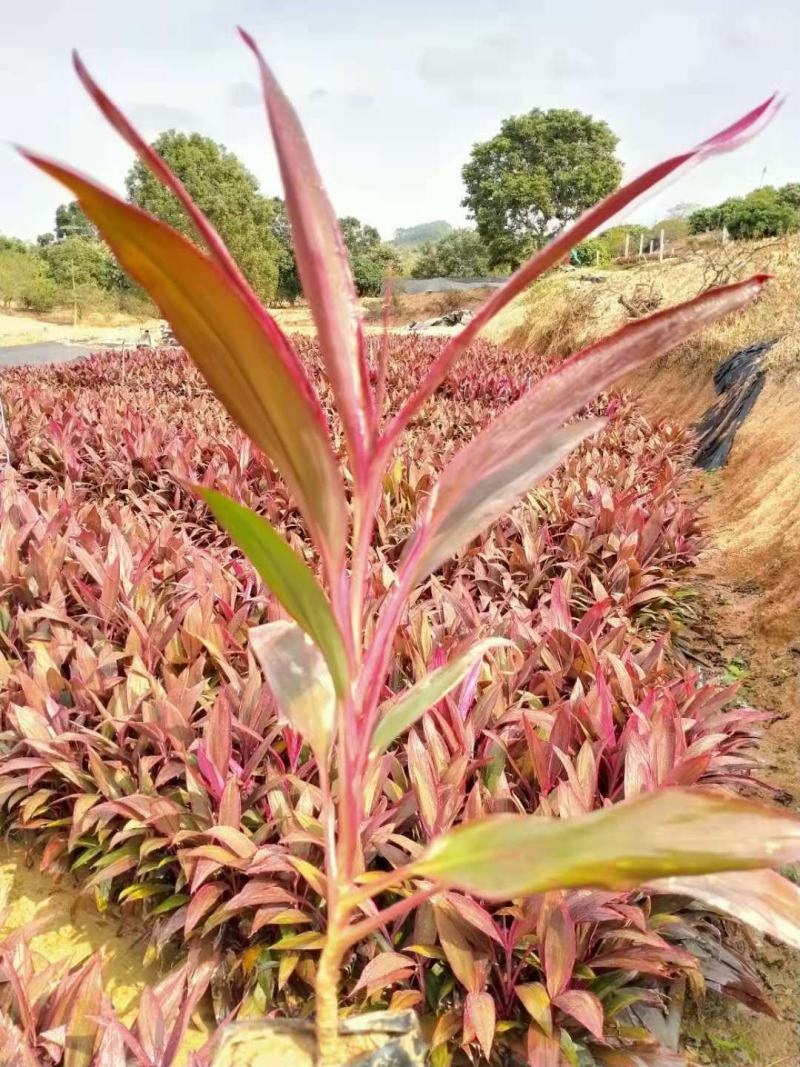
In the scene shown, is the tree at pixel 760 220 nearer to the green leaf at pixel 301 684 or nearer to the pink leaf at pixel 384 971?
the pink leaf at pixel 384 971

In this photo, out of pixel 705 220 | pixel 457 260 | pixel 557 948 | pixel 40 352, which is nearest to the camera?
pixel 557 948

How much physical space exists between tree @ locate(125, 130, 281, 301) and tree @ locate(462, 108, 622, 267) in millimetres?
12544

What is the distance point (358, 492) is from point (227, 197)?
3622cm

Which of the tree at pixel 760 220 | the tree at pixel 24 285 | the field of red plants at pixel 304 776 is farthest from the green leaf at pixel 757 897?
the tree at pixel 24 285

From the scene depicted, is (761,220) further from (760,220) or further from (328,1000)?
(328,1000)

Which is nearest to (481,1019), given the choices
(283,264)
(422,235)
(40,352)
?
(40,352)

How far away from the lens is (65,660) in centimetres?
229

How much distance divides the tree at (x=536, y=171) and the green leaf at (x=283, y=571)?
42847 mm

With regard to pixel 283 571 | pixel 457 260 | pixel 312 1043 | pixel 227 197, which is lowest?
pixel 312 1043

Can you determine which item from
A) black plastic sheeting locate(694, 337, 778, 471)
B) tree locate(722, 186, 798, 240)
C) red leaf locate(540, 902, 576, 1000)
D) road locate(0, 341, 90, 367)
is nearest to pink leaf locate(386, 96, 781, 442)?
red leaf locate(540, 902, 576, 1000)

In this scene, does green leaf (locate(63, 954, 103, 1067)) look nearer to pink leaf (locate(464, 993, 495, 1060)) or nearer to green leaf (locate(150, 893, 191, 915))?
green leaf (locate(150, 893, 191, 915))

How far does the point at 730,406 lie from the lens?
7.04 m

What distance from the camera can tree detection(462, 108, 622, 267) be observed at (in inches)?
1609

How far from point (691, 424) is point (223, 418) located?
497 cm
